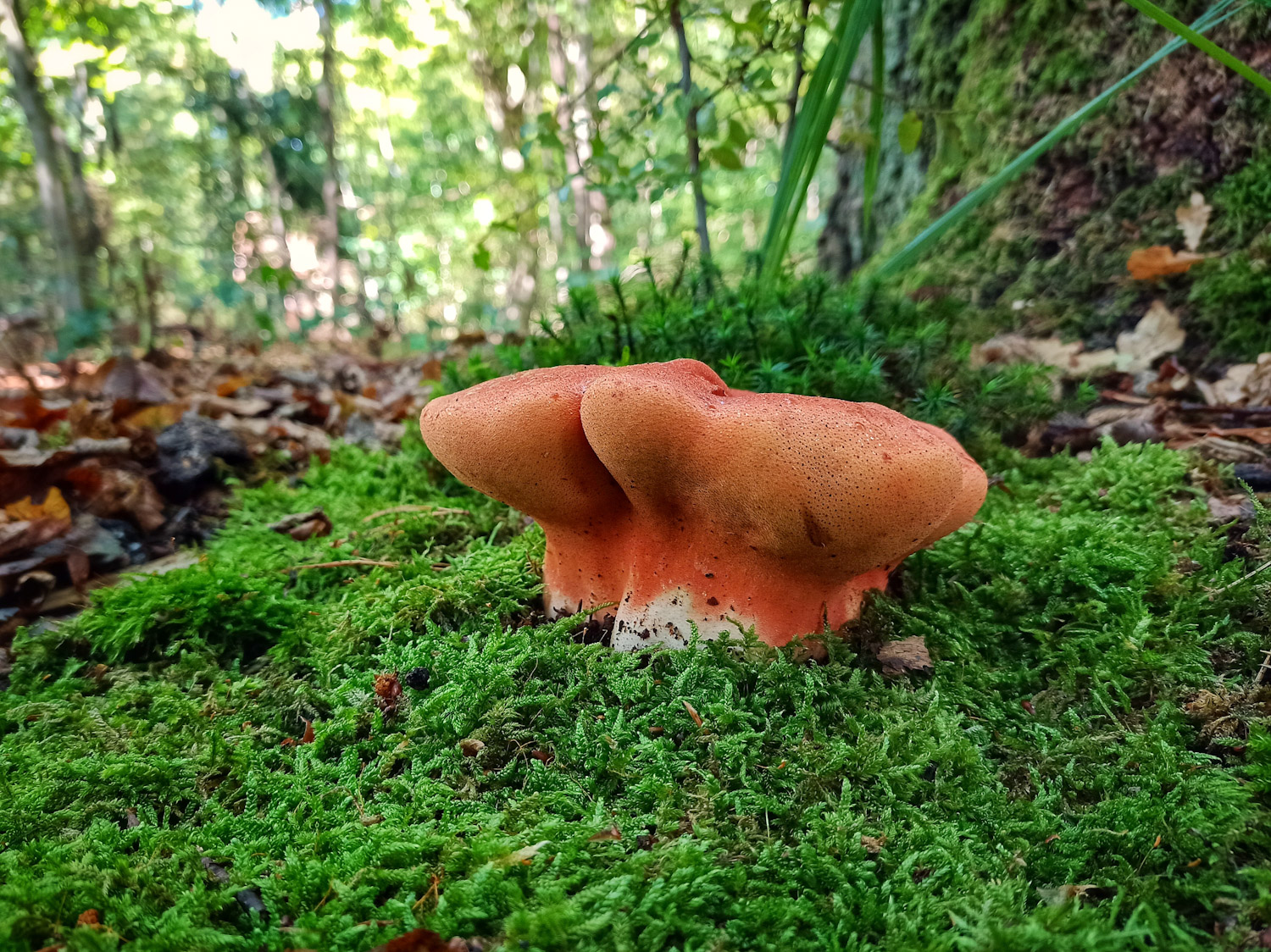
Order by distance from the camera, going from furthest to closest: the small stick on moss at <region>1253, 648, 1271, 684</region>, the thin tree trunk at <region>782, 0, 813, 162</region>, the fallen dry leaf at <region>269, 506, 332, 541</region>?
the thin tree trunk at <region>782, 0, 813, 162</region> < the fallen dry leaf at <region>269, 506, 332, 541</region> < the small stick on moss at <region>1253, 648, 1271, 684</region>

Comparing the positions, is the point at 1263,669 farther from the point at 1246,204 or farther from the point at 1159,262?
the point at 1246,204

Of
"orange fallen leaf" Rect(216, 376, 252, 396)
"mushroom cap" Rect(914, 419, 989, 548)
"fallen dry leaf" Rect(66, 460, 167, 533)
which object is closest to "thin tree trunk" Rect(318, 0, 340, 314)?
"orange fallen leaf" Rect(216, 376, 252, 396)

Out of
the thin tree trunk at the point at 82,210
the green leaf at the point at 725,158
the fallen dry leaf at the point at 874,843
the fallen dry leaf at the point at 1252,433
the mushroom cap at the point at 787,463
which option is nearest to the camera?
the fallen dry leaf at the point at 874,843

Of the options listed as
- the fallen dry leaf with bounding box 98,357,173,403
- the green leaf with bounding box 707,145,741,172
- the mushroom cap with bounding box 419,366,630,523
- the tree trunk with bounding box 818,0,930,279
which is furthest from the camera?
the tree trunk with bounding box 818,0,930,279

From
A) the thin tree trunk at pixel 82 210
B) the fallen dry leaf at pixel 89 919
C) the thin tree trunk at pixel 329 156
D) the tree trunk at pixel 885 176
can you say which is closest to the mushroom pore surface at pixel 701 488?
the fallen dry leaf at pixel 89 919

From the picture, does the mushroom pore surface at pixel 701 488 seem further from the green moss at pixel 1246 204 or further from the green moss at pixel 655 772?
the green moss at pixel 1246 204

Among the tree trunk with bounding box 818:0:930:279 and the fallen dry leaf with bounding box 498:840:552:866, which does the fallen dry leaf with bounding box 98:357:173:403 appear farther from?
the tree trunk with bounding box 818:0:930:279

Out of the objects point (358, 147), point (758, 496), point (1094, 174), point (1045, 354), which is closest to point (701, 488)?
point (758, 496)
